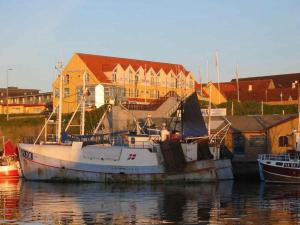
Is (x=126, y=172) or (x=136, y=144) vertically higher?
(x=136, y=144)

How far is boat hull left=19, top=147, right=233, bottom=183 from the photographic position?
57.3m

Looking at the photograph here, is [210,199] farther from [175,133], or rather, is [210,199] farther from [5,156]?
[5,156]

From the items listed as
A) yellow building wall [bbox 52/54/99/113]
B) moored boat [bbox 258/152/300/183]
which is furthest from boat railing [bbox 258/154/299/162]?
yellow building wall [bbox 52/54/99/113]

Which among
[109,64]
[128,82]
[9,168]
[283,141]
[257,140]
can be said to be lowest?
[9,168]

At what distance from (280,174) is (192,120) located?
9699 mm

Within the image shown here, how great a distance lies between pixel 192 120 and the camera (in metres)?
62.4

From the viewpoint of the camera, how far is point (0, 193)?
49.2 metres

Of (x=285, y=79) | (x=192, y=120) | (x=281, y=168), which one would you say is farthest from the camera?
(x=285, y=79)

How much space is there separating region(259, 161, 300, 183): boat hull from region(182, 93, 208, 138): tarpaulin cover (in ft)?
22.1

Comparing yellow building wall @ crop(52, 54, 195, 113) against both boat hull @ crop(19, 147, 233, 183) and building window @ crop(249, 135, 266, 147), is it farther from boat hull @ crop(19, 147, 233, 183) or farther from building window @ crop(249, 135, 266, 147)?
boat hull @ crop(19, 147, 233, 183)

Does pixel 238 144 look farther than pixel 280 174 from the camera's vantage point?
Yes

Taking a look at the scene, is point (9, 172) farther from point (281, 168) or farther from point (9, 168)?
point (281, 168)

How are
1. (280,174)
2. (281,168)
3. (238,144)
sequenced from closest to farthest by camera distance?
1. (281,168)
2. (280,174)
3. (238,144)

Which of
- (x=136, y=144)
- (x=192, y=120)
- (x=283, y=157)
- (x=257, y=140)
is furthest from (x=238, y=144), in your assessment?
(x=136, y=144)
